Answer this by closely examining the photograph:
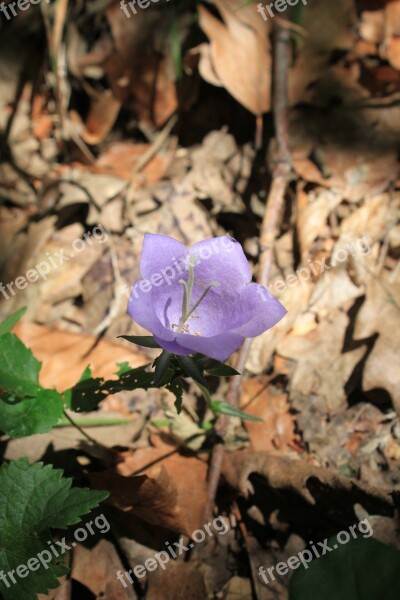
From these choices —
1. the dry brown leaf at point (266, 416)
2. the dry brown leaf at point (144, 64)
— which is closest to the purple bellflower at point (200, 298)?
the dry brown leaf at point (266, 416)

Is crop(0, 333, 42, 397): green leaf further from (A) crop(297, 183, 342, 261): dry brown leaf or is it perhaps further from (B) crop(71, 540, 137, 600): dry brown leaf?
(A) crop(297, 183, 342, 261): dry brown leaf

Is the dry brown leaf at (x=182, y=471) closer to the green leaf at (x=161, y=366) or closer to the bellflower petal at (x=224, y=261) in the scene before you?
the green leaf at (x=161, y=366)

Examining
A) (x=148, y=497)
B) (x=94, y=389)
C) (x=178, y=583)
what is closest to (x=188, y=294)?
(x=94, y=389)

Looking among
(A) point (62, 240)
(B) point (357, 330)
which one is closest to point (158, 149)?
(A) point (62, 240)

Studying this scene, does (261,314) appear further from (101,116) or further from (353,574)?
(101,116)

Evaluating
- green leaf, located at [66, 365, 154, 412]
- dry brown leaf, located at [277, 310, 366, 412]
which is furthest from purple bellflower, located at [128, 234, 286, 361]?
dry brown leaf, located at [277, 310, 366, 412]

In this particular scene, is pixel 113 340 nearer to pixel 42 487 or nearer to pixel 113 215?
pixel 113 215
